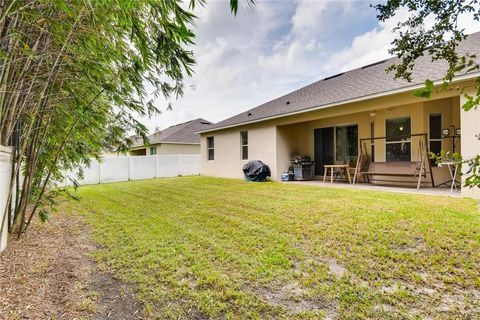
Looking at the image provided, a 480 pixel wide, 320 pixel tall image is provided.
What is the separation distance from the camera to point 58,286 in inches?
104

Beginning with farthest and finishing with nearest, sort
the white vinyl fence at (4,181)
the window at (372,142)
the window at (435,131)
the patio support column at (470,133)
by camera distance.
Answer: the window at (372,142), the window at (435,131), the patio support column at (470,133), the white vinyl fence at (4,181)

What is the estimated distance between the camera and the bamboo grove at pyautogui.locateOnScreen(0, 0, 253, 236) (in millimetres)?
2363

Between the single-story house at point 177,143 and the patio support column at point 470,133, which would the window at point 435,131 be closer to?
the patio support column at point 470,133

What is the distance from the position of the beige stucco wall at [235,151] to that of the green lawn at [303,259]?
5489 millimetres

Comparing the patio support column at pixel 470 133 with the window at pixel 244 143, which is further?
the window at pixel 244 143

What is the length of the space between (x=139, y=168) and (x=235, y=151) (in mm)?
6081

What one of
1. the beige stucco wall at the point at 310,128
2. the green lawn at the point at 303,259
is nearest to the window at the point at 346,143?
the beige stucco wall at the point at 310,128

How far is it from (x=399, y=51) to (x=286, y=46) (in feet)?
33.8

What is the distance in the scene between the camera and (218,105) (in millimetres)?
17234

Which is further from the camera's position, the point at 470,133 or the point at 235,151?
the point at 235,151

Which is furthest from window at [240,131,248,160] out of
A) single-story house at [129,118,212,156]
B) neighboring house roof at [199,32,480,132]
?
single-story house at [129,118,212,156]

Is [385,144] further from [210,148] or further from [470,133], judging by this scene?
[210,148]

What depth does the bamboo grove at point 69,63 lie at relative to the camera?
236cm

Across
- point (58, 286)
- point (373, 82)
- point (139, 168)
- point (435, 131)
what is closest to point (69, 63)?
point (58, 286)
